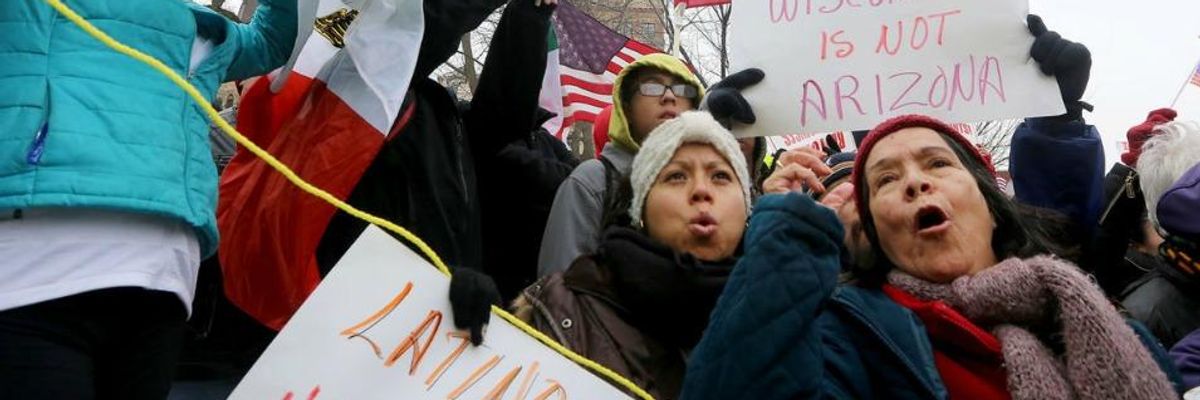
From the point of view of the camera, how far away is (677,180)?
106 inches

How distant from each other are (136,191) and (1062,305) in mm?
1802

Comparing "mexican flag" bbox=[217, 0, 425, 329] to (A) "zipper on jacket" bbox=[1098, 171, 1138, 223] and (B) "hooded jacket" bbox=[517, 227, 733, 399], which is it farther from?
(A) "zipper on jacket" bbox=[1098, 171, 1138, 223]

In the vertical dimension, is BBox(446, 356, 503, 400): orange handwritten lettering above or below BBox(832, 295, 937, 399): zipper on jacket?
below

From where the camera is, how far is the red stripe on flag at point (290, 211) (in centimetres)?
248

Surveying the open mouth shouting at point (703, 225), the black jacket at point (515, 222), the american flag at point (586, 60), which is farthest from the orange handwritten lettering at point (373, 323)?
the american flag at point (586, 60)

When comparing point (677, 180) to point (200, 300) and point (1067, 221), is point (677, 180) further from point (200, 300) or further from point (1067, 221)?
point (200, 300)

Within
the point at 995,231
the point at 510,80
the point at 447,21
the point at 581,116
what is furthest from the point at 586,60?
the point at 995,231

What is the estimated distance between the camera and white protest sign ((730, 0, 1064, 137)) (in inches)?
105

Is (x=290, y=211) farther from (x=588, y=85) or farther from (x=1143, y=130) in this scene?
(x=588, y=85)

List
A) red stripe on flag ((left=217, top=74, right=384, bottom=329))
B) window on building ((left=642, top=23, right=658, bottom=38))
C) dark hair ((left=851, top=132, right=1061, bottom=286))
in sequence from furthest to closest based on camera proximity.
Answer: window on building ((left=642, top=23, right=658, bottom=38)) → red stripe on flag ((left=217, top=74, right=384, bottom=329)) → dark hair ((left=851, top=132, right=1061, bottom=286))

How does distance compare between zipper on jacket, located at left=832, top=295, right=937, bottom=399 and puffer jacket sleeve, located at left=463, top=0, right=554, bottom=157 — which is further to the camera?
puffer jacket sleeve, located at left=463, top=0, right=554, bottom=157

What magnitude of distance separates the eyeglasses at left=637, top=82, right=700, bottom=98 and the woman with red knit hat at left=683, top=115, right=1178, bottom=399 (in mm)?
1494

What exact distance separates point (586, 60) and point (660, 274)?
14.4 feet

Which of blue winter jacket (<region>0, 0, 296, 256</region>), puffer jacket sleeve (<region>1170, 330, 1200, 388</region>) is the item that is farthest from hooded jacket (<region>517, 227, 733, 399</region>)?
puffer jacket sleeve (<region>1170, 330, 1200, 388</region>)
